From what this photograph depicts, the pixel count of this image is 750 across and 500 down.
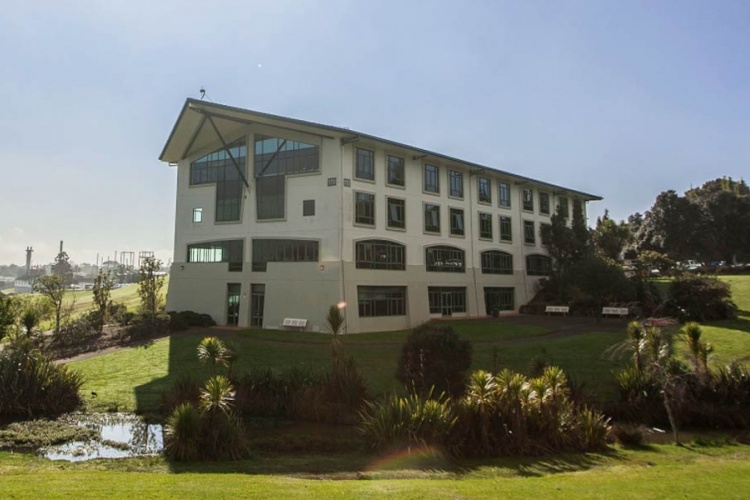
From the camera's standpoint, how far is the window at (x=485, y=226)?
42.0 meters

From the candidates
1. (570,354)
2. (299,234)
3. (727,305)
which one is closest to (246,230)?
(299,234)

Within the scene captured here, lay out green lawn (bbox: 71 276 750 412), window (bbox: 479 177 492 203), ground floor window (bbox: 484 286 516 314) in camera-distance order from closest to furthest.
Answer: green lawn (bbox: 71 276 750 412) < ground floor window (bbox: 484 286 516 314) < window (bbox: 479 177 492 203)

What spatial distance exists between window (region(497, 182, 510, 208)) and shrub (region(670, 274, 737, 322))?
16.1 m

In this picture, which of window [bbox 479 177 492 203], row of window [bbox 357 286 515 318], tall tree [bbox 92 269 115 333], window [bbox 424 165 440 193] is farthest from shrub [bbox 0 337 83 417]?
window [bbox 479 177 492 203]

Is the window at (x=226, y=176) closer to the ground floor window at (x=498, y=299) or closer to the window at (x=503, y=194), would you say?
the ground floor window at (x=498, y=299)

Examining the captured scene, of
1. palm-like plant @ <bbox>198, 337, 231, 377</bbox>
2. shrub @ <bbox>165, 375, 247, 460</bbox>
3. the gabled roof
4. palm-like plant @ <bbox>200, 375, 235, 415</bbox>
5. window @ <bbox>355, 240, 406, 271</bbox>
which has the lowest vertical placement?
shrub @ <bbox>165, 375, 247, 460</bbox>

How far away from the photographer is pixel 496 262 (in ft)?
141

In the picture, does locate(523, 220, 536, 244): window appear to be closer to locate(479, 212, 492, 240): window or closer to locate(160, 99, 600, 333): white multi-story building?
locate(479, 212, 492, 240): window

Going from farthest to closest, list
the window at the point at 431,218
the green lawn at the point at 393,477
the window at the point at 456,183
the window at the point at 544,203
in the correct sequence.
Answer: the window at the point at 544,203 → the window at the point at 456,183 → the window at the point at 431,218 → the green lawn at the point at 393,477

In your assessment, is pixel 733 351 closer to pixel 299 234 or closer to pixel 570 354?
pixel 570 354

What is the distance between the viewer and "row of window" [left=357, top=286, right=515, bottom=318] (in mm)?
32500

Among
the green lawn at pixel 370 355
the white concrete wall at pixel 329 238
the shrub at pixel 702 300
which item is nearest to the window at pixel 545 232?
the white concrete wall at pixel 329 238

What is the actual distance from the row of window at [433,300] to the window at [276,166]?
27.4 ft

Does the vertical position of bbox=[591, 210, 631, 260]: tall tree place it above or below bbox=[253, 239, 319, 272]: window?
above
